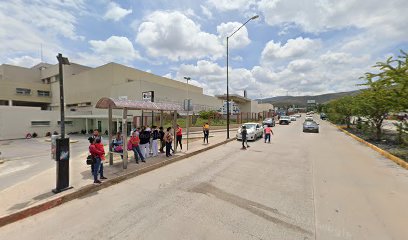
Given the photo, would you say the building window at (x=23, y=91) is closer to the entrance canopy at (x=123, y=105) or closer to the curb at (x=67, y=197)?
the entrance canopy at (x=123, y=105)

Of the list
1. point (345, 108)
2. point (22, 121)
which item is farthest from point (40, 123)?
point (345, 108)

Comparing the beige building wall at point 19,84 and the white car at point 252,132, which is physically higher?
the beige building wall at point 19,84

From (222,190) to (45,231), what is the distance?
422 cm

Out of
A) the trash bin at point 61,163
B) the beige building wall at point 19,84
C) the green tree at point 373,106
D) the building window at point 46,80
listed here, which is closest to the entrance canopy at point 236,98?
the green tree at point 373,106

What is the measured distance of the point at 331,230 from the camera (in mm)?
4078

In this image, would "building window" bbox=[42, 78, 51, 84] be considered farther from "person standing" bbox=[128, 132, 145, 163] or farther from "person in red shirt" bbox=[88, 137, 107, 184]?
"person in red shirt" bbox=[88, 137, 107, 184]

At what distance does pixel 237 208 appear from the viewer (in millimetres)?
5035

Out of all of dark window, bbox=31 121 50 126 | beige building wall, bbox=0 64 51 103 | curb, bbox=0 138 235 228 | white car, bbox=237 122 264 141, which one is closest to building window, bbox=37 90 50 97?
beige building wall, bbox=0 64 51 103

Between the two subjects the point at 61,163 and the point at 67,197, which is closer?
the point at 67,197

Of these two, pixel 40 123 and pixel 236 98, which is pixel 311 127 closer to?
pixel 236 98

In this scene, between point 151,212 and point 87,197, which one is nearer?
point 151,212

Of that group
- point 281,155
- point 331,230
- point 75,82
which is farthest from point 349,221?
point 75,82

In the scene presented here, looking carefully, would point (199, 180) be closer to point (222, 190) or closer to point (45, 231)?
point (222, 190)

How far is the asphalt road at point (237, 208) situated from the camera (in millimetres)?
4035
